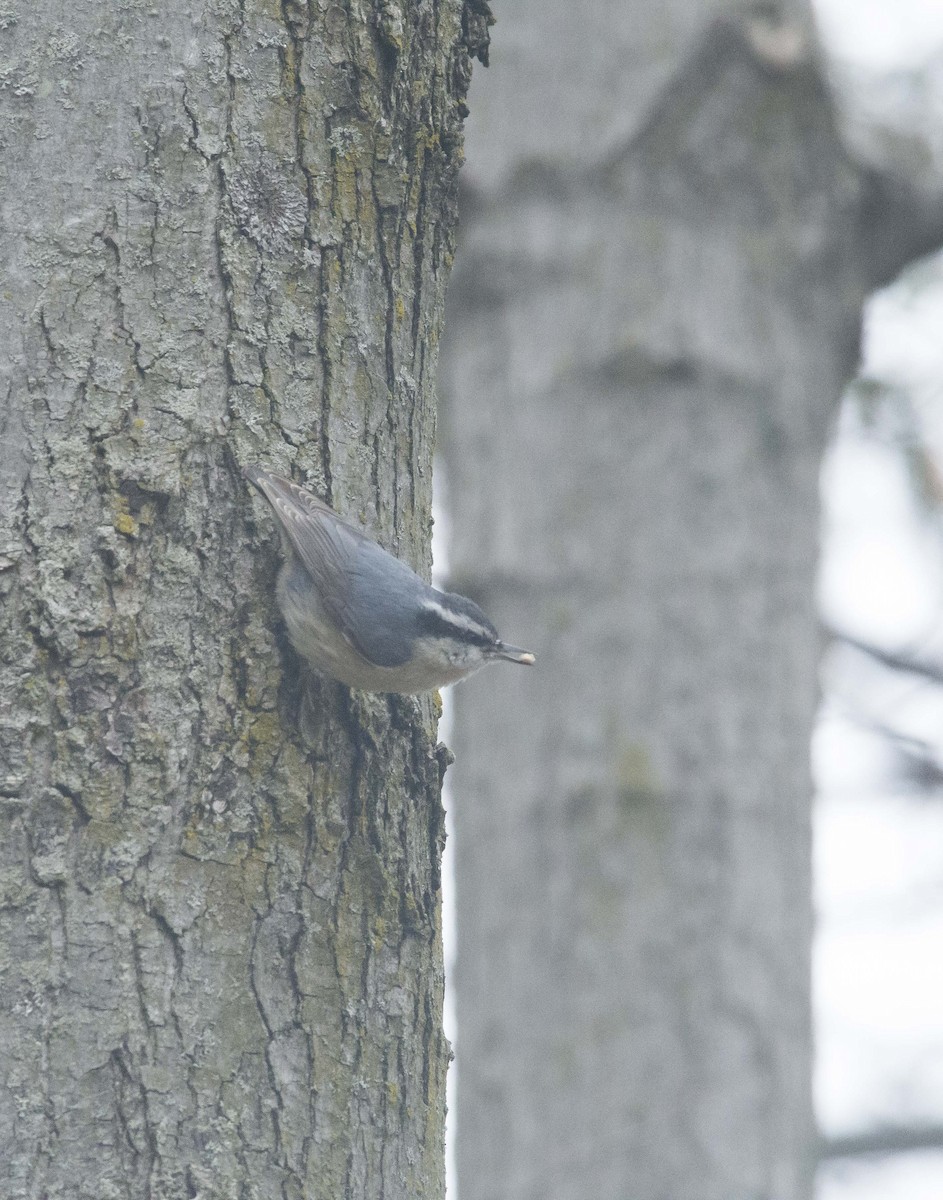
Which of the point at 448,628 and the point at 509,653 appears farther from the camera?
the point at 509,653

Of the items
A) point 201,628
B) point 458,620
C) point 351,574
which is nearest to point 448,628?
point 458,620

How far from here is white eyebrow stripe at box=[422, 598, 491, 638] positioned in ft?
9.84

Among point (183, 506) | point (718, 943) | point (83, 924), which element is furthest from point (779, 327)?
point (83, 924)

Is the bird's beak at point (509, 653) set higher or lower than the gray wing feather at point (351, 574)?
higher

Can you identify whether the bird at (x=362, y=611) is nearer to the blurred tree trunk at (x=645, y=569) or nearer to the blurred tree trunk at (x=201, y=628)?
the blurred tree trunk at (x=201, y=628)

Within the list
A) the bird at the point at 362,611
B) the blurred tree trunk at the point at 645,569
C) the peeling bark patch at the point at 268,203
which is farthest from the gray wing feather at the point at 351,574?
the blurred tree trunk at the point at 645,569

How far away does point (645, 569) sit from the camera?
433 centimetres

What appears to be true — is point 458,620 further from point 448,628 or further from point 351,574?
point 351,574

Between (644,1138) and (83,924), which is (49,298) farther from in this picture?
(644,1138)

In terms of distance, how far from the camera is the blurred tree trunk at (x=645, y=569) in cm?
410

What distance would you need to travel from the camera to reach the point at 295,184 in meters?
2.31

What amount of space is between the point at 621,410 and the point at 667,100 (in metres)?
0.94

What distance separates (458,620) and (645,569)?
4.29 ft

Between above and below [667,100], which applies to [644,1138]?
below
